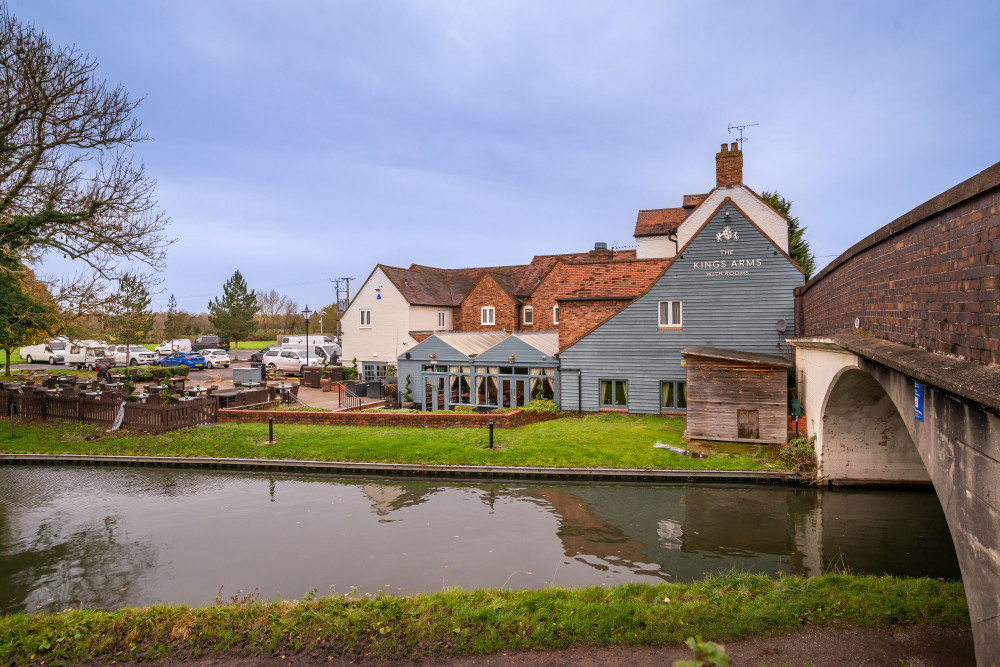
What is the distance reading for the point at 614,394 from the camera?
23484 millimetres

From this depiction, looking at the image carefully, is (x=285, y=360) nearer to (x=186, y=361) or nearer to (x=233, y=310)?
(x=186, y=361)

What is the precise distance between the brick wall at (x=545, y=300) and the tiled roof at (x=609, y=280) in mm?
8633

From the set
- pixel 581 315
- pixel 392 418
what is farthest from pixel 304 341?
pixel 581 315

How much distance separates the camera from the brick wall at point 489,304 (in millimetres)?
36406

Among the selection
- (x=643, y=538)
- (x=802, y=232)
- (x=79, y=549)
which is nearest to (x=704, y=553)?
(x=643, y=538)

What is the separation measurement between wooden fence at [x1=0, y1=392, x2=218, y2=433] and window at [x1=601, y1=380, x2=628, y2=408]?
53.1 ft

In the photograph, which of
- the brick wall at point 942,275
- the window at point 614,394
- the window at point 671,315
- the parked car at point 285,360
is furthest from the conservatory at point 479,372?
the brick wall at point 942,275

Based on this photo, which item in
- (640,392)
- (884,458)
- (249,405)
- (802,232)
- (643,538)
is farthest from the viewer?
(802,232)

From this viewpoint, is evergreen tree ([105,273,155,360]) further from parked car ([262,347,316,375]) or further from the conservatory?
parked car ([262,347,316,375])

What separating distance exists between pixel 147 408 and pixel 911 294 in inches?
908

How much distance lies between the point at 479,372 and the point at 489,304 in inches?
475

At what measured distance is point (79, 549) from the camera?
36.8 ft

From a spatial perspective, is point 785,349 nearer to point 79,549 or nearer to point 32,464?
point 79,549

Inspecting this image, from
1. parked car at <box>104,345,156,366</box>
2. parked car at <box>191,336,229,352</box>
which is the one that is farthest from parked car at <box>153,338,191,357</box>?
parked car at <box>191,336,229,352</box>
